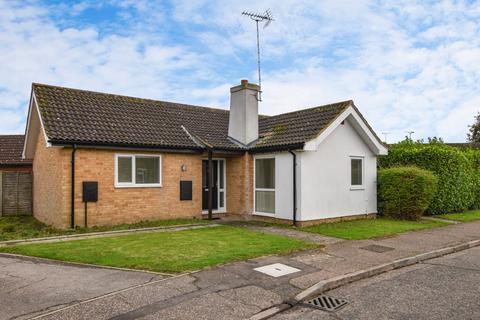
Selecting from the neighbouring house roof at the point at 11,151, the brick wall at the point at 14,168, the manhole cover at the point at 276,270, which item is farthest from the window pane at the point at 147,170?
the brick wall at the point at 14,168

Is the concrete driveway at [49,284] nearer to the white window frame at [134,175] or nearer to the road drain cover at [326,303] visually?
the road drain cover at [326,303]

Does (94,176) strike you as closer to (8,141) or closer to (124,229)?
(124,229)

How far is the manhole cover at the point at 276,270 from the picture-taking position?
6.81m

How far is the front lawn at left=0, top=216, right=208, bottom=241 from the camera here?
425 inches

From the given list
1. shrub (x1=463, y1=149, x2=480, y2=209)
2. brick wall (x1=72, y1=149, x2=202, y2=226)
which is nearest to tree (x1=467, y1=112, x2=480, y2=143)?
shrub (x1=463, y1=149, x2=480, y2=209)

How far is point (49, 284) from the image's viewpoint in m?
6.25

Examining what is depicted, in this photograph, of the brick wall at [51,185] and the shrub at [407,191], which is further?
the shrub at [407,191]

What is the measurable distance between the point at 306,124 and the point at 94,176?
7251 mm

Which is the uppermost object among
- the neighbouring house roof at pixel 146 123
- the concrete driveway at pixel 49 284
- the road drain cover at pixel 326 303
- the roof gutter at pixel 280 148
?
the neighbouring house roof at pixel 146 123

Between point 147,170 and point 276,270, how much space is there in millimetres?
7358

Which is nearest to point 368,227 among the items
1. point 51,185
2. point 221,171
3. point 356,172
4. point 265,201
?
point 356,172

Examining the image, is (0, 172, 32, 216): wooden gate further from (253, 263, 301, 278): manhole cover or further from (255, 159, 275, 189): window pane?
(253, 263, 301, 278): manhole cover

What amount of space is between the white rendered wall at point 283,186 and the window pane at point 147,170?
412cm

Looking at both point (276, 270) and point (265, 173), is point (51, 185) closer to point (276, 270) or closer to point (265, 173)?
point (265, 173)
